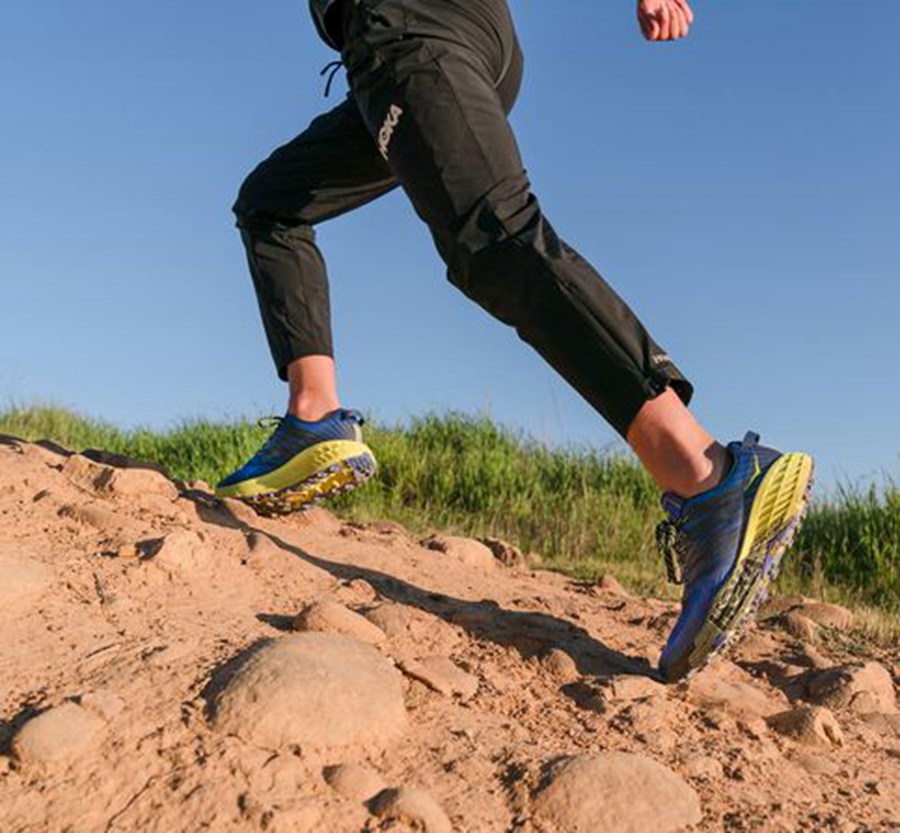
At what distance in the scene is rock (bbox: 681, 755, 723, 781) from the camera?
2037 millimetres

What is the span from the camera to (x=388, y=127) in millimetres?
2535

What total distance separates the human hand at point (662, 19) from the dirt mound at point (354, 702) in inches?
56.5

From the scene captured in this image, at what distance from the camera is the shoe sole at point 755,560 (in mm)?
2387

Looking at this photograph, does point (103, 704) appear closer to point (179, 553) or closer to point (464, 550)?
point (179, 553)

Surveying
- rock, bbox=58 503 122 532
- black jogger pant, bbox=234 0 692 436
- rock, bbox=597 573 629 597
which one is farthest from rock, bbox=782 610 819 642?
rock, bbox=58 503 122 532

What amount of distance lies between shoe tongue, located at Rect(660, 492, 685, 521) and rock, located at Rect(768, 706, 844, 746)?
18.2 inches

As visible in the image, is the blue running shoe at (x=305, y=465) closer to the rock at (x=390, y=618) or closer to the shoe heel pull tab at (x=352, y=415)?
the shoe heel pull tab at (x=352, y=415)

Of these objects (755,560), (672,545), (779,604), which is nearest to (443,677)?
(672,545)

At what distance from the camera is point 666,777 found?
1.94 m

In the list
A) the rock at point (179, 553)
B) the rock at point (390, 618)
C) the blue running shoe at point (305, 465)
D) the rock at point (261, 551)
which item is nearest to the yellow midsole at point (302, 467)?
the blue running shoe at point (305, 465)

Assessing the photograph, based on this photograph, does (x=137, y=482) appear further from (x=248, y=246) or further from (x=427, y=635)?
(x=427, y=635)

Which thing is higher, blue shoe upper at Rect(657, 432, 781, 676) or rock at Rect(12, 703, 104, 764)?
blue shoe upper at Rect(657, 432, 781, 676)

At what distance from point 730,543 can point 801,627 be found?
3.91 feet

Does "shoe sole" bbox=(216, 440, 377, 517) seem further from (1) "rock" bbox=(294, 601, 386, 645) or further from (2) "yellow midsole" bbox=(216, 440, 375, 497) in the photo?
(1) "rock" bbox=(294, 601, 386, 645)
